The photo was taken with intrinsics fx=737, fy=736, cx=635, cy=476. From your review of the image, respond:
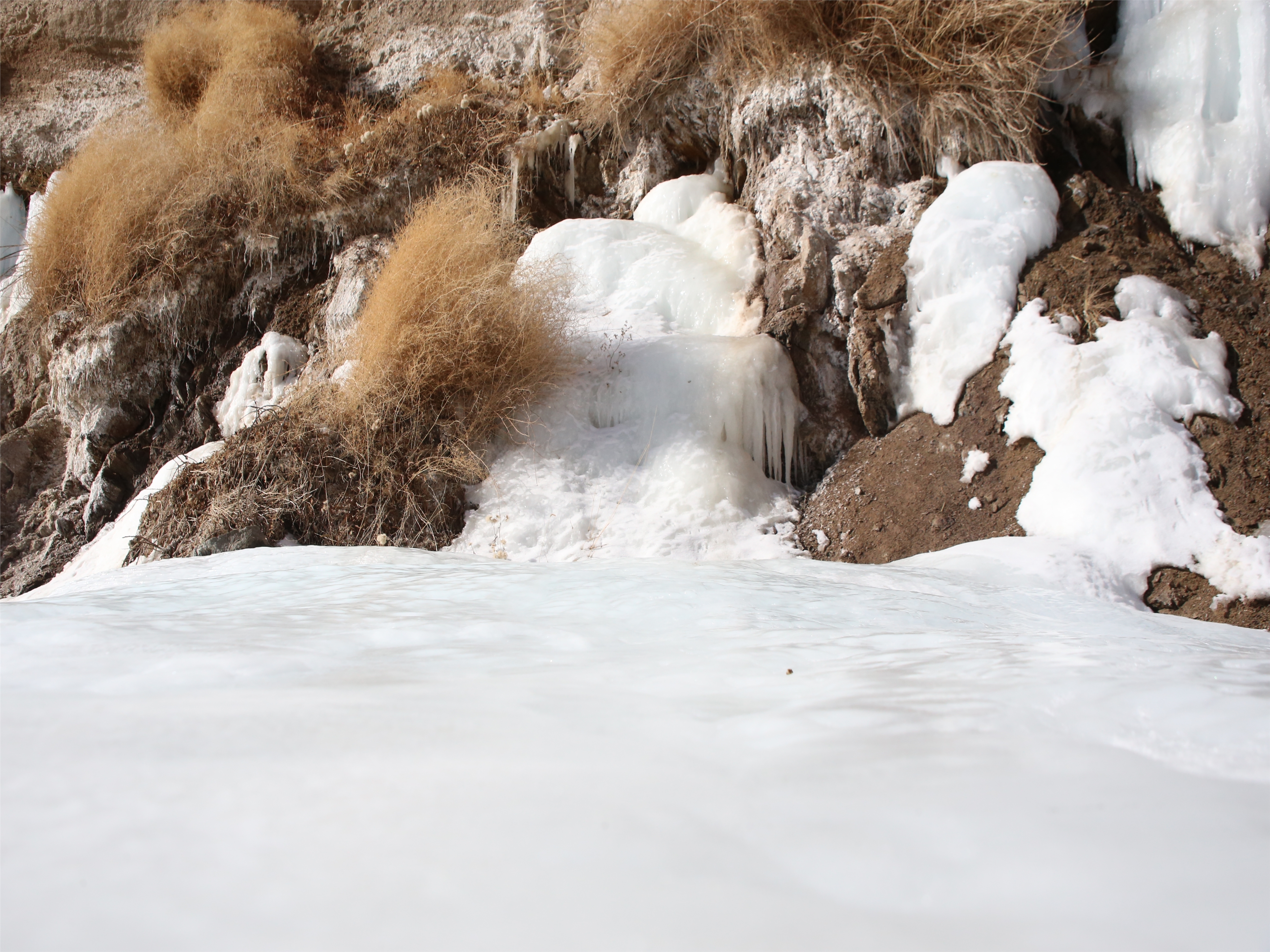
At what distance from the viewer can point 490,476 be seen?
13.8 feet

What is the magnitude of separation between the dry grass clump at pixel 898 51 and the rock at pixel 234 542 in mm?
4044

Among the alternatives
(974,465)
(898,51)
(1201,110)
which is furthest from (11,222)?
(1201,110)

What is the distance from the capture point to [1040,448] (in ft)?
11.2

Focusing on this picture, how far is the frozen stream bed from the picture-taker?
46 centimetres

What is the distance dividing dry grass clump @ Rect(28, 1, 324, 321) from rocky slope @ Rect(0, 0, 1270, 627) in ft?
0.85

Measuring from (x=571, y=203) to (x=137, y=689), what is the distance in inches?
228

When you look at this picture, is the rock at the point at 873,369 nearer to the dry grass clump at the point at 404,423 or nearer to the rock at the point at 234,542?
the dry grass clump at the point at 404,423

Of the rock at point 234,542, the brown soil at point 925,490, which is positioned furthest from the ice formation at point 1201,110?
the rock at point 234,542

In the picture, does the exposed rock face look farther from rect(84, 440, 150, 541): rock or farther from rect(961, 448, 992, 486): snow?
rect(84, 440, 150, 541): rock

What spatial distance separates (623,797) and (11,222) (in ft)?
32.4

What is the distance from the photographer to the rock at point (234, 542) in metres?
3.92

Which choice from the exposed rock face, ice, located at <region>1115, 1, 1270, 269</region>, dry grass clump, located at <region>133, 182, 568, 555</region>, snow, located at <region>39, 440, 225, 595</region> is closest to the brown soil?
the exposed rock face

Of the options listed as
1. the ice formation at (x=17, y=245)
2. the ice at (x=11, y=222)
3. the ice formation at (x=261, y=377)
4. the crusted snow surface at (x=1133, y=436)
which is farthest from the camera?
the ice at (x=11, y=222)

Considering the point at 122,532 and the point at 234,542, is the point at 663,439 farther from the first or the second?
the point at 122,532
